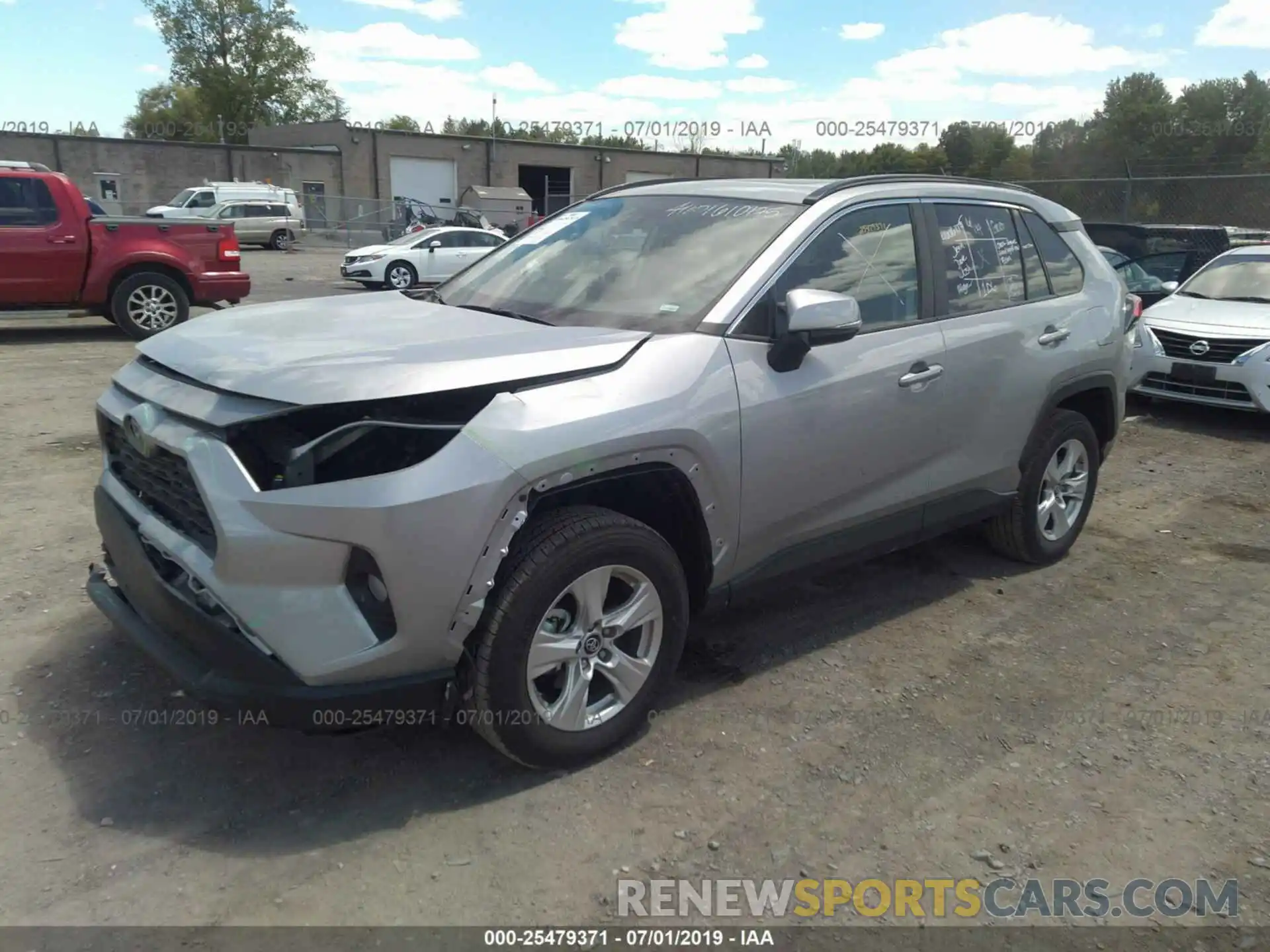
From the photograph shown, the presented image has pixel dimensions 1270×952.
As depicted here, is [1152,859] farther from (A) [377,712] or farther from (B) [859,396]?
(A) [377,712]

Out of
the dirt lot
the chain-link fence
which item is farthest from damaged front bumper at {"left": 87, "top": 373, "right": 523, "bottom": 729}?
the chain-link fence

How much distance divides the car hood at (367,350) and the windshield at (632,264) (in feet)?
0.59

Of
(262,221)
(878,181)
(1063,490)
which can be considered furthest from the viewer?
(262,221)

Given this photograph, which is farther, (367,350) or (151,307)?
(151,307)

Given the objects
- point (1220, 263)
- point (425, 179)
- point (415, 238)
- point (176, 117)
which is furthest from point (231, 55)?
point (1220, 263)

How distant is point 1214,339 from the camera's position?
28.1 feet

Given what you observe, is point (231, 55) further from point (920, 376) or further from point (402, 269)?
point (920, 376)

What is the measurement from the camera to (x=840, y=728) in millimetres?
3469

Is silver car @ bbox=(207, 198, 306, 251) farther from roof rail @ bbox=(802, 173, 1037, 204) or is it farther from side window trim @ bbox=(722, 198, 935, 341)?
side window trim @ bbox=(722, 198, 935, 341)

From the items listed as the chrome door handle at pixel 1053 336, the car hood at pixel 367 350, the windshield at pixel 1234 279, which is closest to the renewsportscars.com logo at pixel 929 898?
the car hood at pixel 367 350

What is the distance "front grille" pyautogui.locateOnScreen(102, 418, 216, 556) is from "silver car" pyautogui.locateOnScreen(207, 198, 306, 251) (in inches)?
1293

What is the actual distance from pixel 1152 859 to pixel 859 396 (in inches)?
70.7

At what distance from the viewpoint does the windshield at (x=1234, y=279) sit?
9344mm

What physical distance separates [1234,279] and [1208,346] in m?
1.56
